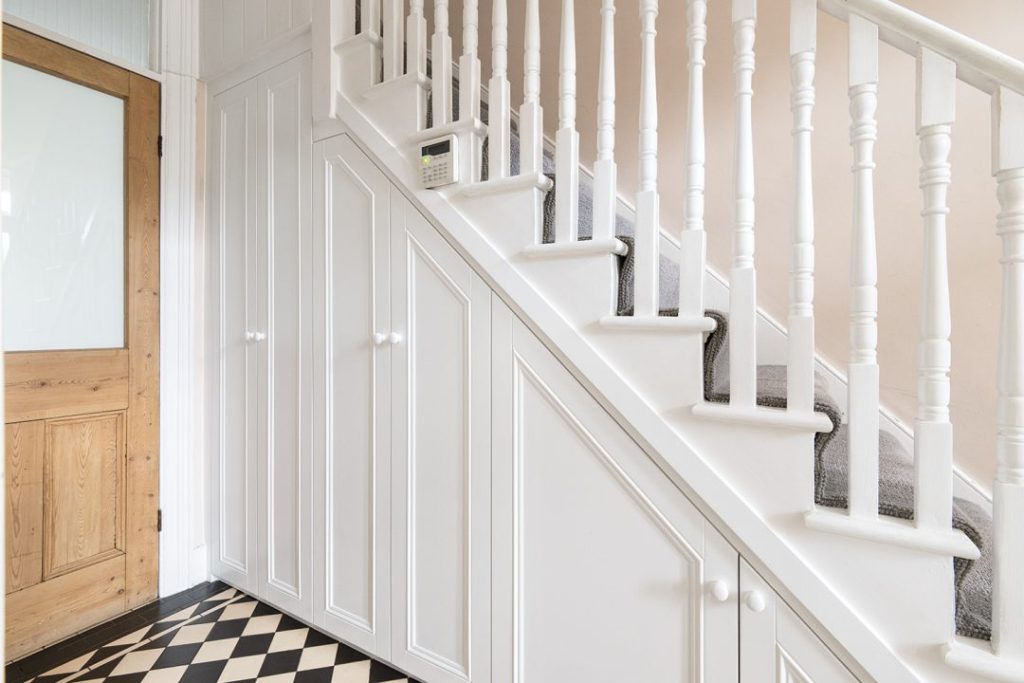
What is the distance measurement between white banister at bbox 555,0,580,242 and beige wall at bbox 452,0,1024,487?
1.99 ft

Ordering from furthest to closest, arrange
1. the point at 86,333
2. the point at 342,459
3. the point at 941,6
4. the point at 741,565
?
the point at 86,333 → the point at 342,459 → the point at 941,6 → the point at 741,565

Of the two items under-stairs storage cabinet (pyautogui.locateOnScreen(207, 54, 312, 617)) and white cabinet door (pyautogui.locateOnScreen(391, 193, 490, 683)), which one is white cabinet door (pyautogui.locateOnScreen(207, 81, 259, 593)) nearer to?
under-stairs storage cabinet (pyautogui.locateOnScreen(207, 54, 312, 617))

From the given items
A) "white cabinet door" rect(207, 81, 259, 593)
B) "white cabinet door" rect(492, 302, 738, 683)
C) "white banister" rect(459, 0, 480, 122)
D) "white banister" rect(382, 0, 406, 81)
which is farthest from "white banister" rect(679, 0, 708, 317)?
"white cabinet door" rect(207, 81, 259, 593)

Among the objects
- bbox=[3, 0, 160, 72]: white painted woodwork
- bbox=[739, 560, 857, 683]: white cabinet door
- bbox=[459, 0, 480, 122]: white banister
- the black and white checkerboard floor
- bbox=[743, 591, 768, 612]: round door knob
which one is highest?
bbox=[3, 0, 160, 72]: white painted woodwork

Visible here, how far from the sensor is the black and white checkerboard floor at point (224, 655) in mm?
1628

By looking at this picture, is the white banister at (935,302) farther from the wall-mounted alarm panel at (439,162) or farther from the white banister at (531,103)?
the wall-mounted alarm panel at (439,162)

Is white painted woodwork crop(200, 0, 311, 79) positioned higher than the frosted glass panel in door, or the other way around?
white painted woodwork crop(200, 0, 311, 79)

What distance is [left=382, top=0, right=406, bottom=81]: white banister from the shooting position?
63.4 inches

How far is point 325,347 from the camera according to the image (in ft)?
5.90

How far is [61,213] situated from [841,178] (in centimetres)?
267

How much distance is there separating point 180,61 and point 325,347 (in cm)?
147

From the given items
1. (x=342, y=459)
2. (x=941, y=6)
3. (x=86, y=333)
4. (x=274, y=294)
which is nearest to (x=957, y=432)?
(x=941, y=6)

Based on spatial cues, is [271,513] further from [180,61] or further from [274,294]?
[180,61]

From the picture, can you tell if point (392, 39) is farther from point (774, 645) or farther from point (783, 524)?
point (774, 645)
